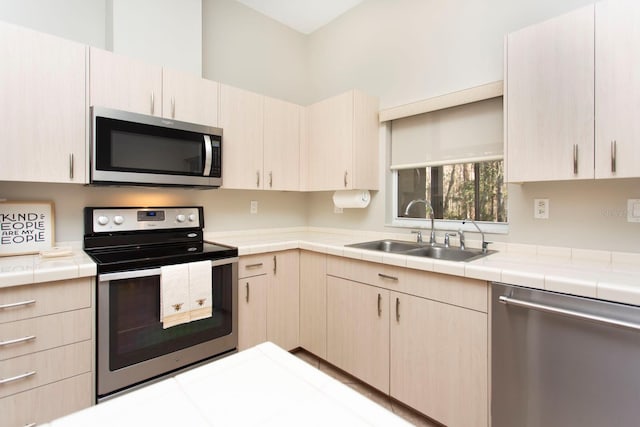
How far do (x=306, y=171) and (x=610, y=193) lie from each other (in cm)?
202

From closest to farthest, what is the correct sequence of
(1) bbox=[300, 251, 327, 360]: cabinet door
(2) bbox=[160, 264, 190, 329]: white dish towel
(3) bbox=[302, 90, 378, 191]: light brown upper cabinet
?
(2) bbox=[160, 264, 190, 329]: white dish towel, (1) bbox=[300, 251, 327, 360]: cabinet door, (3) bbox=[302, 90, 378, 191]: light brown upper cabinet

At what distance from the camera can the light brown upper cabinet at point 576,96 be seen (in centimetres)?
135

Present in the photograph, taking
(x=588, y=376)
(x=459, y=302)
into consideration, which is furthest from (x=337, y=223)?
(x=588, y=376)

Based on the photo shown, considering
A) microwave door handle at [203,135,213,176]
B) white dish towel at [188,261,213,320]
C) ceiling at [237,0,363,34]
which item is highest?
ceiling at [237,0,363,34]

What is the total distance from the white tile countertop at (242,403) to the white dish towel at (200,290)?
1.16 meters

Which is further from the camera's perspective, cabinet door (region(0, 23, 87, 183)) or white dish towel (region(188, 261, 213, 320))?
white dish towel (region(188, 261, 213, 320))

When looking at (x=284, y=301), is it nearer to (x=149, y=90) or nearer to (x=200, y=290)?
(x=200, y=290)

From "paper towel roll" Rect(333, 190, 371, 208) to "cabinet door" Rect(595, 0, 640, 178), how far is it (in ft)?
4.89

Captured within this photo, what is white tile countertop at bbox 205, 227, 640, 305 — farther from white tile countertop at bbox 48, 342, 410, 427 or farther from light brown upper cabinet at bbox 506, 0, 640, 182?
white tile countertop at bbox 48, 342, 410, 427

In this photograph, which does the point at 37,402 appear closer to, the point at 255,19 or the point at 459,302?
the point at 459,302

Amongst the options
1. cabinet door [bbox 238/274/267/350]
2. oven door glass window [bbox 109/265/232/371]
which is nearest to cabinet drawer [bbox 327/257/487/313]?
cabinet door [bbox 238/274/267/350]

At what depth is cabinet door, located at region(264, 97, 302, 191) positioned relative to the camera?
2.56 meters

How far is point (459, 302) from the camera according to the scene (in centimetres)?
153

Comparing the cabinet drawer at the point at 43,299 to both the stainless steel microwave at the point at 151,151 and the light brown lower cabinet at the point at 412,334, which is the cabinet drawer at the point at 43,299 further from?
the light brown lower cabinet at the point at 412,334
